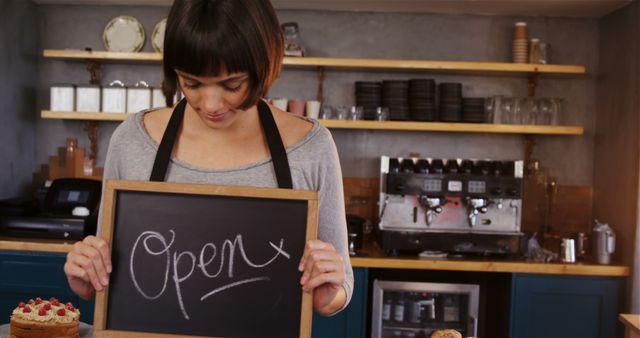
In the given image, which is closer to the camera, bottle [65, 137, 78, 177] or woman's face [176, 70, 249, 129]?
woman's face [176, 70, 249, 129]

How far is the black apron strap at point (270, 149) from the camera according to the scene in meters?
1.53

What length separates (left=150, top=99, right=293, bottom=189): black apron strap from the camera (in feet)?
5.02

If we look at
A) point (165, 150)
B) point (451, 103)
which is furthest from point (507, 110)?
point (165, 150)

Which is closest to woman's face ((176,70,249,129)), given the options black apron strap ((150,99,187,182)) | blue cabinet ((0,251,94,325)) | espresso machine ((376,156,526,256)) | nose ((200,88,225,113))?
nose ((200,88,225,113))

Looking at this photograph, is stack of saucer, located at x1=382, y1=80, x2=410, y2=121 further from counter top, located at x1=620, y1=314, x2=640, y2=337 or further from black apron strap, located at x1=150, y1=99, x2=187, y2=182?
black apron strap, located at x1=150, y1=99, x2=187, y2=182

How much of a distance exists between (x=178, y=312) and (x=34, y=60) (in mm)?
3971

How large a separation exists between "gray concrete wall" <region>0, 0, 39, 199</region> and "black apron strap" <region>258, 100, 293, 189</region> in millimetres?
3492

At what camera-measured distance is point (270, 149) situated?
1562mm

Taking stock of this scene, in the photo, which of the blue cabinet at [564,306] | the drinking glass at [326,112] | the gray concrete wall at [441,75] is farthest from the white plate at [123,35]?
the blue cabinet at [564,306]

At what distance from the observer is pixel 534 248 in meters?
4.26

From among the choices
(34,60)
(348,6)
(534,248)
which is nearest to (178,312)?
(534,248)

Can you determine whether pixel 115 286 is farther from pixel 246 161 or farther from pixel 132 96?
pixel 132 96

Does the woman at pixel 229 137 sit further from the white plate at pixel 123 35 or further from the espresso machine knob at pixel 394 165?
the white plate at pixel 123 35

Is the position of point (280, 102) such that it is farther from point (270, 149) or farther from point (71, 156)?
point (270, 149)
